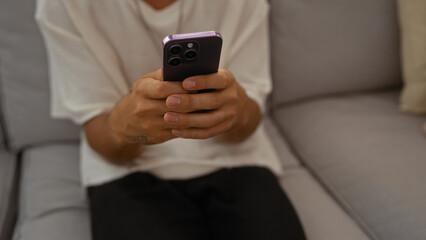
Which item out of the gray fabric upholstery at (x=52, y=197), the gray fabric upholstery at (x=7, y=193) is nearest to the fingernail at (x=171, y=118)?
the gray fabric upholstery at (x=52, y=197)

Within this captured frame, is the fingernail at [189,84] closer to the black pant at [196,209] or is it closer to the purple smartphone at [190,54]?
the purple smartphone at [190,54]

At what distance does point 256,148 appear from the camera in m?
0.92

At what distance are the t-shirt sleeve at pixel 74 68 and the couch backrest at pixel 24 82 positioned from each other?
247 millimetres

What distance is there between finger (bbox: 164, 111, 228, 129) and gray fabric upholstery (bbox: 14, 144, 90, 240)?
0.37 m

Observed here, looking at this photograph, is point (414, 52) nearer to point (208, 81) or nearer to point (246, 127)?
point (246, 127)

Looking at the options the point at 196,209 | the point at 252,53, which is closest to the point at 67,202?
the point at 196,209

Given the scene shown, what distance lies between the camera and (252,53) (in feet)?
2.83

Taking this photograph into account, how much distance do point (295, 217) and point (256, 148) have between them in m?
0.18

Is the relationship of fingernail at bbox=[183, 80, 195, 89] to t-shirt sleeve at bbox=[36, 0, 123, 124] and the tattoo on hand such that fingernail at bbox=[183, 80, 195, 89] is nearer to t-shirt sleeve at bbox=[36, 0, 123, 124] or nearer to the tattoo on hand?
the tattoo on hand

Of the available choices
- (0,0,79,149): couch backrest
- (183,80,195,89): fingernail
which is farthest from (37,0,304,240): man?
(0,0,79,149): couch backrest

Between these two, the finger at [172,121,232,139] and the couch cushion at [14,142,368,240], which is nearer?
the finger at [172,121,232,139]

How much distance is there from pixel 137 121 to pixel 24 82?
54 centimetres

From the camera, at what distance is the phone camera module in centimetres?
54

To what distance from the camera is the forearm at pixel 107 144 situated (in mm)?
765
